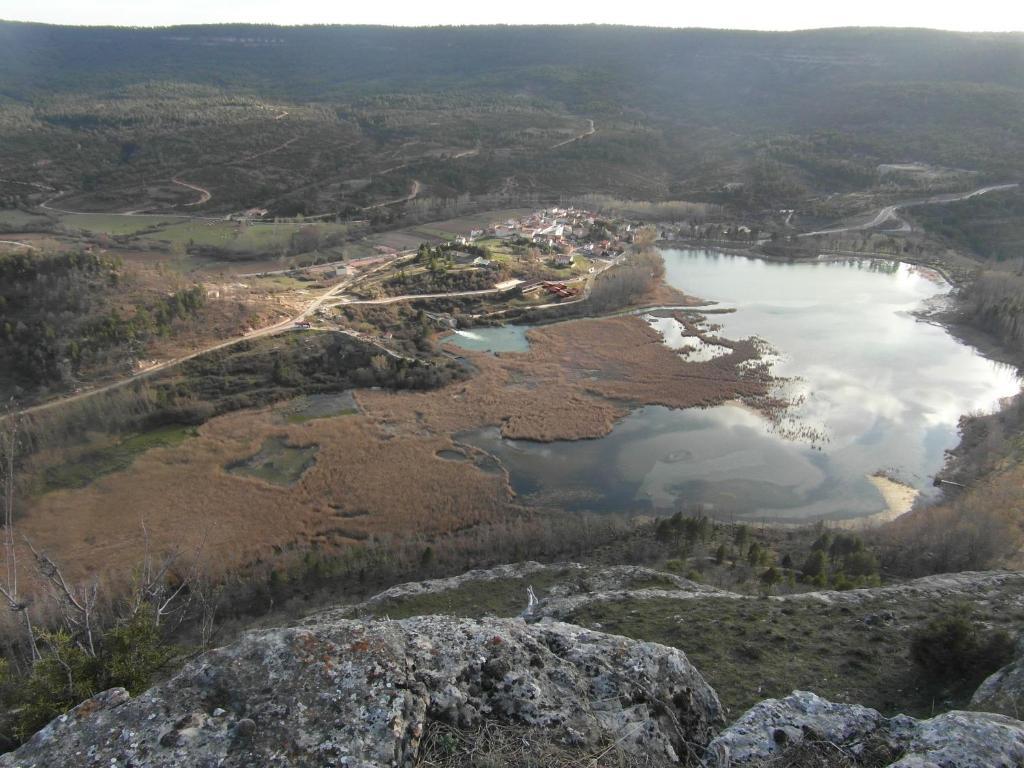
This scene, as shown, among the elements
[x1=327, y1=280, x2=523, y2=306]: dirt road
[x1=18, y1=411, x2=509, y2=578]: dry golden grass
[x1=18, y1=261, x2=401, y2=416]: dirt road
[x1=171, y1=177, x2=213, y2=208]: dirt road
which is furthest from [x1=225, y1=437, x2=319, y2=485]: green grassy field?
[x1=171, y1=177, x2=213, y2=208]: dirt road

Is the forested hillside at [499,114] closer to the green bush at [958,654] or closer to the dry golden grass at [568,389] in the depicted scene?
the dry golden grass at [568,389]

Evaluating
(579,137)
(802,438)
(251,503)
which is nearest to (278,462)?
(251,503)

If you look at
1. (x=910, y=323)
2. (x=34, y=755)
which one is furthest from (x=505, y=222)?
(x=34, y=755)

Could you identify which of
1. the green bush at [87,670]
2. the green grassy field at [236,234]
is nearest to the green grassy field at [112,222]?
the green grassy field at [236,234]

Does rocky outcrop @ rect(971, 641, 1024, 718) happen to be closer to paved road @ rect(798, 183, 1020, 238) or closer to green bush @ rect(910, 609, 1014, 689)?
green bush @ rect(910, 609, 1014, 689)

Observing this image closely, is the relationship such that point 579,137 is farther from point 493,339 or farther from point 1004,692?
point 1004,692

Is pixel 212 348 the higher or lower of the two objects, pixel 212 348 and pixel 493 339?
the higher

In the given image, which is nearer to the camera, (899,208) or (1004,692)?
(1004,692)
